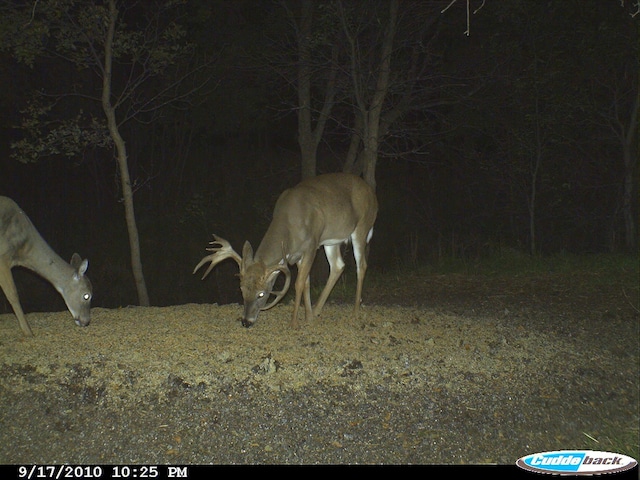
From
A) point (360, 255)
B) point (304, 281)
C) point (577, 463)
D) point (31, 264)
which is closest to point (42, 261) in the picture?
point (31, 264)

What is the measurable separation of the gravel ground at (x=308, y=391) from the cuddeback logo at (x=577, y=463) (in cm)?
113

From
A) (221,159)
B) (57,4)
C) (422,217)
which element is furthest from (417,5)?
(221,159)

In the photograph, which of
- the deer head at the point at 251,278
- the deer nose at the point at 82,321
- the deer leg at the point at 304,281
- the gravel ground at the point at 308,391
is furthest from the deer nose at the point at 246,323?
the deer nose at the point at 82,321

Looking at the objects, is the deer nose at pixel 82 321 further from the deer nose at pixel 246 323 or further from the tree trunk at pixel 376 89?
the tree trunk at pixel 376 89

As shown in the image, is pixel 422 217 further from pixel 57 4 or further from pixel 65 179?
pixel 57 4

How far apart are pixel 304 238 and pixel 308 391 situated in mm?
2931

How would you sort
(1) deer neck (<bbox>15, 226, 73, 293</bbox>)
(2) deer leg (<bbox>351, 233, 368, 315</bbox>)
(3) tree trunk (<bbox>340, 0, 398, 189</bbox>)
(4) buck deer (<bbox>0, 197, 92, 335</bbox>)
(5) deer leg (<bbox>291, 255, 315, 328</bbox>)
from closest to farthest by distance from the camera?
1. (4) buck deer (<bbox>0, 197, 92, 335</bbox>)
2. (1) deer neck (<bbox>15, 226, 73, 293</bbox>)
3. (5) deer leg (<bbox>291, 255, 315, 328</bbox>)
4. (2) deer leg (<bbox>351, 233, 368, 315</bbox>)
5. (3) tree trunk (<bbox>340, 0, 398, 189</bbox>)

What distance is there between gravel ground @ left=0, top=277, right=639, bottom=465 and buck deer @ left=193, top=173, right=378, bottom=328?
52 centimetres

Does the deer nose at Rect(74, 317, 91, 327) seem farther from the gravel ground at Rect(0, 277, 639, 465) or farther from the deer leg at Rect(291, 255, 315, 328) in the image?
the deer leg at Rect(291, 255, 315, 328)

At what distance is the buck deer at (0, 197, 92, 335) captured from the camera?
811 centimetres

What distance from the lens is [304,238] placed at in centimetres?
888

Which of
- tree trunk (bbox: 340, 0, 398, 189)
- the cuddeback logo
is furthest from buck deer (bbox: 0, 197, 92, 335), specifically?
tree trunk (bbox: 340, 0, 398, 189)

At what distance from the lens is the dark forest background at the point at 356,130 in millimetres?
13789

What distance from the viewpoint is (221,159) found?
29344 millimetres
